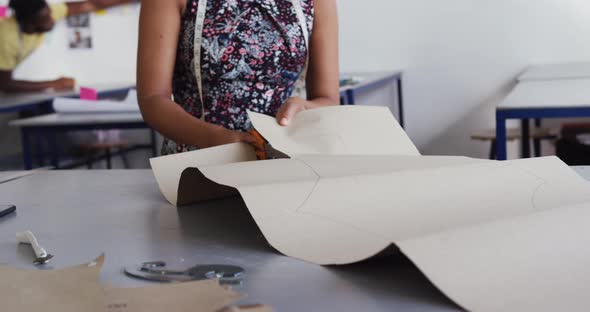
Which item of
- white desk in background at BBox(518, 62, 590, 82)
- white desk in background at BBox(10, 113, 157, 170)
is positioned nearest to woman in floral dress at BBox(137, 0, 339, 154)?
white desk in background at BBox(10, 113, 157, 170)

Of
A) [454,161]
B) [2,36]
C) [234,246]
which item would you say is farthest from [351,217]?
[2,36]

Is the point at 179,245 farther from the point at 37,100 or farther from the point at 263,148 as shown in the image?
the point at 37,100

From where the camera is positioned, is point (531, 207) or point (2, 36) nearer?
point (531, 207)

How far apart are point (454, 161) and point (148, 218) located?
0.36 metres

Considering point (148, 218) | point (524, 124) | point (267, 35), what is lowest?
point (524, 124)

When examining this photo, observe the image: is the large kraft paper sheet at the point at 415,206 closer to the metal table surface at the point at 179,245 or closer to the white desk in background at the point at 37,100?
the metal table surface at the point at 179,245

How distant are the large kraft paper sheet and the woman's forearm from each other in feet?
1.10

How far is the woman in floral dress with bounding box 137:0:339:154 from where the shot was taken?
4.71 ft

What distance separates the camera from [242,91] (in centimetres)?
155


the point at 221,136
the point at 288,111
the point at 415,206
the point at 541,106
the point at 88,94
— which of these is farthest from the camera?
the point at 88,94

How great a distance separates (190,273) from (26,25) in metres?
5.09

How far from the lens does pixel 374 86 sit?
399 centimetres

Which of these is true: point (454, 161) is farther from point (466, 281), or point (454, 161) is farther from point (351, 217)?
point (466, 281)

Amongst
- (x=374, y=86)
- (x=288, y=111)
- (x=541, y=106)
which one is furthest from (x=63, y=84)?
(x=288, y=111)
